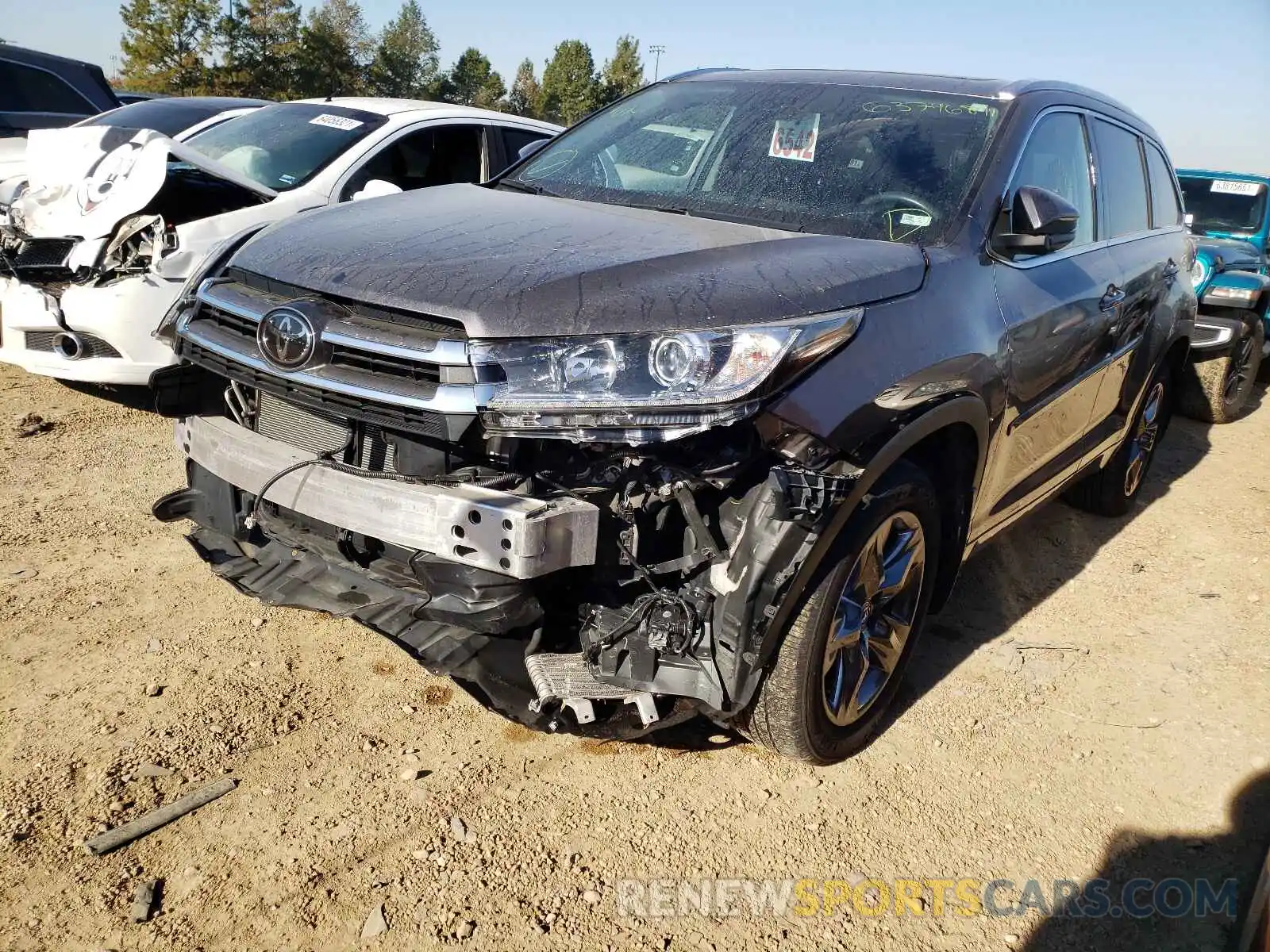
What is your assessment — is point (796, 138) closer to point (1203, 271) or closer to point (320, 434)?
point (320, 434)

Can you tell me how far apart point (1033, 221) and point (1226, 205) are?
7.99m

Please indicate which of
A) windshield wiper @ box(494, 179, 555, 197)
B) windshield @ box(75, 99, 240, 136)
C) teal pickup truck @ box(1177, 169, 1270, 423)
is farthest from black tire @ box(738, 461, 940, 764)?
windshield @ box(75, 99, 240, 136)

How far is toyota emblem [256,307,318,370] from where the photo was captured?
7.91 feet

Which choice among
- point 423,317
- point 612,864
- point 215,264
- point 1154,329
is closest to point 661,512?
point 423,317

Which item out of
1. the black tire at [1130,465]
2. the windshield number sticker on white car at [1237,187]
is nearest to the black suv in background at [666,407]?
the black tire at [1130,465]

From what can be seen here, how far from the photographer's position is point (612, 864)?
2.45 meters

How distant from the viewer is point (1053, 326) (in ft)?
10.6

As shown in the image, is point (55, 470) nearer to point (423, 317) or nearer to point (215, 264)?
point (215, 264)

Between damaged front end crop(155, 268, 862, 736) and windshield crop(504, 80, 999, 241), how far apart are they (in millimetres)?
804

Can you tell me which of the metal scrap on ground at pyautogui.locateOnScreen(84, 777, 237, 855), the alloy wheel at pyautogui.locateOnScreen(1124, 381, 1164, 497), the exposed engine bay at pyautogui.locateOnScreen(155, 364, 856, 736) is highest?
the exposed engine bay at pyautogui.locateOnScreen(155, 364, 856, 736)

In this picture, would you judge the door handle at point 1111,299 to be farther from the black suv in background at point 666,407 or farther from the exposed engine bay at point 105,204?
the exposed engine bay at point 105,204

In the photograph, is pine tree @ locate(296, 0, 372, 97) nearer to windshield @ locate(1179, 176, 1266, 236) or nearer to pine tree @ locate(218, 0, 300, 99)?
pine tree @ locate(218, 0, 300, 99)

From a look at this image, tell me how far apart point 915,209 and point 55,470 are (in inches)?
155

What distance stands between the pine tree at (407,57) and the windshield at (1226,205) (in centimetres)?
6297
